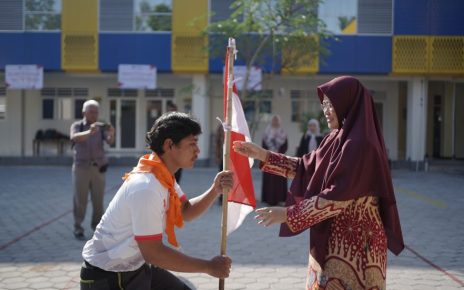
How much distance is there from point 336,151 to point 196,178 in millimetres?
13216

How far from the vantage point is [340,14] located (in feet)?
66.2

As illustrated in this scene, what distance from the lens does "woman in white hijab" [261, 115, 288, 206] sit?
10.5 metres

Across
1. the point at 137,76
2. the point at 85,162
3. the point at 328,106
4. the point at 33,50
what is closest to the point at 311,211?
the point at 328,106

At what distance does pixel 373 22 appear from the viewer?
781 inches

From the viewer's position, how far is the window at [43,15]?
2022cm

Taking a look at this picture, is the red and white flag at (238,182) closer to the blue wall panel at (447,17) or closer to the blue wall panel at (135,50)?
the blue wall panel at (135,50)

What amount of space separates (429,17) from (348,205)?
727 inches

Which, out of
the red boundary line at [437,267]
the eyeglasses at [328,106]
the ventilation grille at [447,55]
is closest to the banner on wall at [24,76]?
the ventilation grille at [447,55]

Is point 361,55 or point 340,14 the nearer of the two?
point 361,55

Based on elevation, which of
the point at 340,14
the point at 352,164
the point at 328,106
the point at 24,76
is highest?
the point at 340,14

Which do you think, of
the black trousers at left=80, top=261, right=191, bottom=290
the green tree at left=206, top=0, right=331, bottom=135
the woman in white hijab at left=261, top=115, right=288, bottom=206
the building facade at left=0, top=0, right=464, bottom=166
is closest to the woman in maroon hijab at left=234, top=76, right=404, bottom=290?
the black trousers at left=80, top=261, right=191, bottom=290

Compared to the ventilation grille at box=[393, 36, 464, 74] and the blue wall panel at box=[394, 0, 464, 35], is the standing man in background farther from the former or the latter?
the blue wall panel at box=[394, 0, 464, 35]

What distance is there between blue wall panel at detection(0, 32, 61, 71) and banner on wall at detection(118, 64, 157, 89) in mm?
2972

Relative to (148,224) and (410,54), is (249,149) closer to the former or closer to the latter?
(148,224)
